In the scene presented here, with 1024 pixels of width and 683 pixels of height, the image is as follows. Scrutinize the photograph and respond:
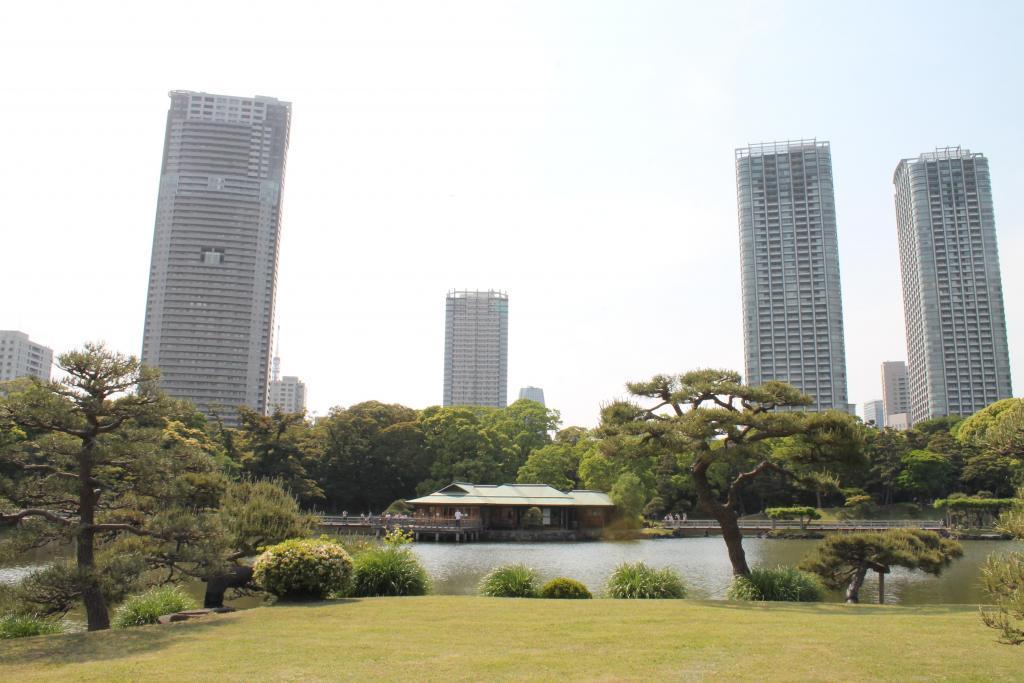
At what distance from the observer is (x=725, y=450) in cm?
1228

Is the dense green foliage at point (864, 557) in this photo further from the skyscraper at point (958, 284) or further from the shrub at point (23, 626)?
the skyscraper at point (958, 284)

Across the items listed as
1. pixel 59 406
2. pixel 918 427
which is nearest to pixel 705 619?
pixel 59 406

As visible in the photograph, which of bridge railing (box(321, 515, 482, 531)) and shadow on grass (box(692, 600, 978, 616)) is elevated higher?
shadow on grass (box(692, 600, 978, 616))

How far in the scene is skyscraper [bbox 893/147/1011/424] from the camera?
245 ft

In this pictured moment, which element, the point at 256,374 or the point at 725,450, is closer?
the point at 725,450

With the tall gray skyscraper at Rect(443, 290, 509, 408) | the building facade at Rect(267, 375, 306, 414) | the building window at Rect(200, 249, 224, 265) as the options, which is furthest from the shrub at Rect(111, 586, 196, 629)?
the building facade at Rect(267, 375, 306, 414)

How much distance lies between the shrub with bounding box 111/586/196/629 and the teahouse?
27.7 m

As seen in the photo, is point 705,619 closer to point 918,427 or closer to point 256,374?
point 918,427

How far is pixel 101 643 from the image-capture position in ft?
22.6

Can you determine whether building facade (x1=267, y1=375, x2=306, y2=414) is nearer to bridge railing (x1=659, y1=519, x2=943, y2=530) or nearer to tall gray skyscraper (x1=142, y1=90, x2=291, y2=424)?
tall gray skyscraper (x1=142, y1=90, x2=291, y2=424)

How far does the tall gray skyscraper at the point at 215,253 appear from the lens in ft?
245

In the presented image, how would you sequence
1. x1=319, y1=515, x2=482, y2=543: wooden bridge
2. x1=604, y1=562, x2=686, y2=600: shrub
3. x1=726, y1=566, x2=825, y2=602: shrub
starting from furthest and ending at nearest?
1. x1=319, y1=515, x2=482, y2=543: wooden bridge
2. x1=604, y1=562, x2=686, y2=600: shrub
3. x1=726, y1=566, x2=825, y2=602: shrub

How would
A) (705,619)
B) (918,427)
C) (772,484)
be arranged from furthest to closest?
(918,427) < (772,484) < (705,619)

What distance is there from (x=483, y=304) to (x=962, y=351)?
2843 inches
